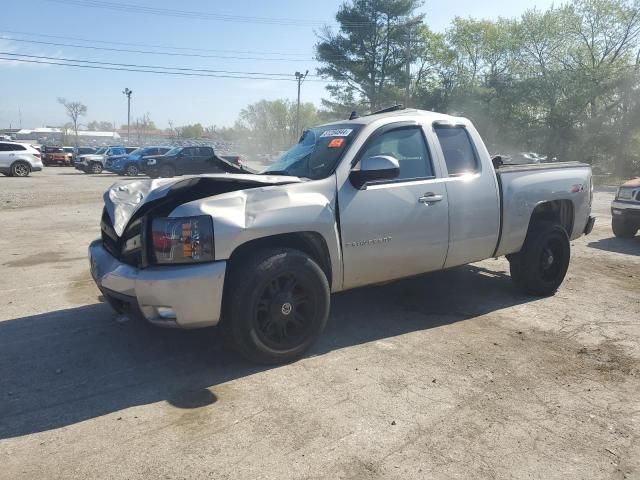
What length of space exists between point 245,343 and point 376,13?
44994 mm

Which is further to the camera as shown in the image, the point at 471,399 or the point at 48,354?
the point at 48,354

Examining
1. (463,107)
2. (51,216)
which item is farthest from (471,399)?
(463,107)

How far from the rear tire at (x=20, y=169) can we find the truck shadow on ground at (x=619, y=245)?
26.7 meters

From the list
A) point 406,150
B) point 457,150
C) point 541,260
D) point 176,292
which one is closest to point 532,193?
point 541,260

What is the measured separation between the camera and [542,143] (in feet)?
125

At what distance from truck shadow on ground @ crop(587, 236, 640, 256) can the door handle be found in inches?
217

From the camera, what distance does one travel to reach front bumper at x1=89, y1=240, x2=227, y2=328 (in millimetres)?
3467

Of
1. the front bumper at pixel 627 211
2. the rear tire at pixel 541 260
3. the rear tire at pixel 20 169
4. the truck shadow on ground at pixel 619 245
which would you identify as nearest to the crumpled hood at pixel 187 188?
the rear tire at pixel 541 260

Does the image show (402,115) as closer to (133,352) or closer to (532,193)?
(532,193)

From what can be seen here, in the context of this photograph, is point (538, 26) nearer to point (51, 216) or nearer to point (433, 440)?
point (51, 216)

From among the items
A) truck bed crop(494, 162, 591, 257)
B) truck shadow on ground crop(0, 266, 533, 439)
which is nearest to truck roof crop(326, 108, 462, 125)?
truck bed crop(494, 162, 591, 257)

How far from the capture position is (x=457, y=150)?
16.7 ft

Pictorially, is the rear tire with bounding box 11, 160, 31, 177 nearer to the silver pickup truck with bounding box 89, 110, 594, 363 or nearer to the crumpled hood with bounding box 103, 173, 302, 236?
the silver pickup truck with bounding box 89, 110, 594, 363

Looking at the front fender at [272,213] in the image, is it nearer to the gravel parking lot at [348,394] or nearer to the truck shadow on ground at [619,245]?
the gravel parking lot at [348,394]
